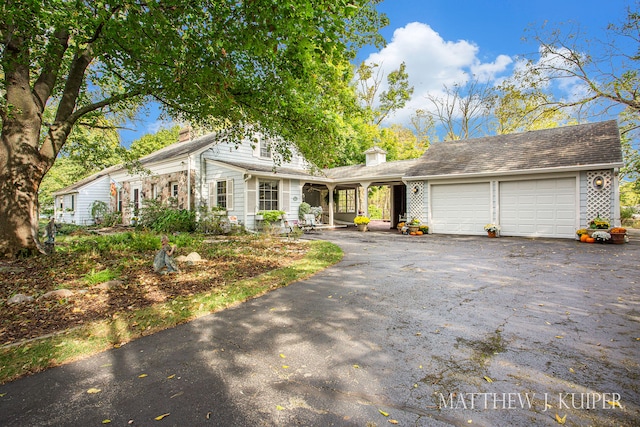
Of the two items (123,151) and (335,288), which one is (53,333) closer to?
(335,288)

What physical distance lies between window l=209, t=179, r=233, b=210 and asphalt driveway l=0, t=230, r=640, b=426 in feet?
33.6

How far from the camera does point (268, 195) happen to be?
1442 centimetres

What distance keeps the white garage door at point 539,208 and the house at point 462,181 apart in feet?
0.09

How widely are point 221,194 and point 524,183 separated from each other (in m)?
12.7

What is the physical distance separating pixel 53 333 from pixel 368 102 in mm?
26533

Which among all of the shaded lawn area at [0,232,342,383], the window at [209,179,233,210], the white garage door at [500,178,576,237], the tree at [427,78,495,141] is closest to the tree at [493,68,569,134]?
the white garage door at [500,178,576,237]

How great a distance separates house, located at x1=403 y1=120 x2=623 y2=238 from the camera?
10.1m

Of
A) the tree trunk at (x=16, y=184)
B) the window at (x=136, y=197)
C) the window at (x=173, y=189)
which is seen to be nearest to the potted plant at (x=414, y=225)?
the window at (x=173, y=189)

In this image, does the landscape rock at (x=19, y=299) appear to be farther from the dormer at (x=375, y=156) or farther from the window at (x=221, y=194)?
the dormer at (x=375, y=156)

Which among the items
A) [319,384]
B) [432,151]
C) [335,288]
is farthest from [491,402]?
[432,151]

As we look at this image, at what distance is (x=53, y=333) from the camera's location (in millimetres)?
3105

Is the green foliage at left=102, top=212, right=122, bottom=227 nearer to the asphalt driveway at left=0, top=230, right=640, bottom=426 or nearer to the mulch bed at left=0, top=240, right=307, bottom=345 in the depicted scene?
the mulch bed at left=0, top=240, right=307, bottom=345

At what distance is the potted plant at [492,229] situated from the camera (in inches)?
456

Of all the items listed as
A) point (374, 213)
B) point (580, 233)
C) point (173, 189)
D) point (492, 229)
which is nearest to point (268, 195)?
point (173, 189)
